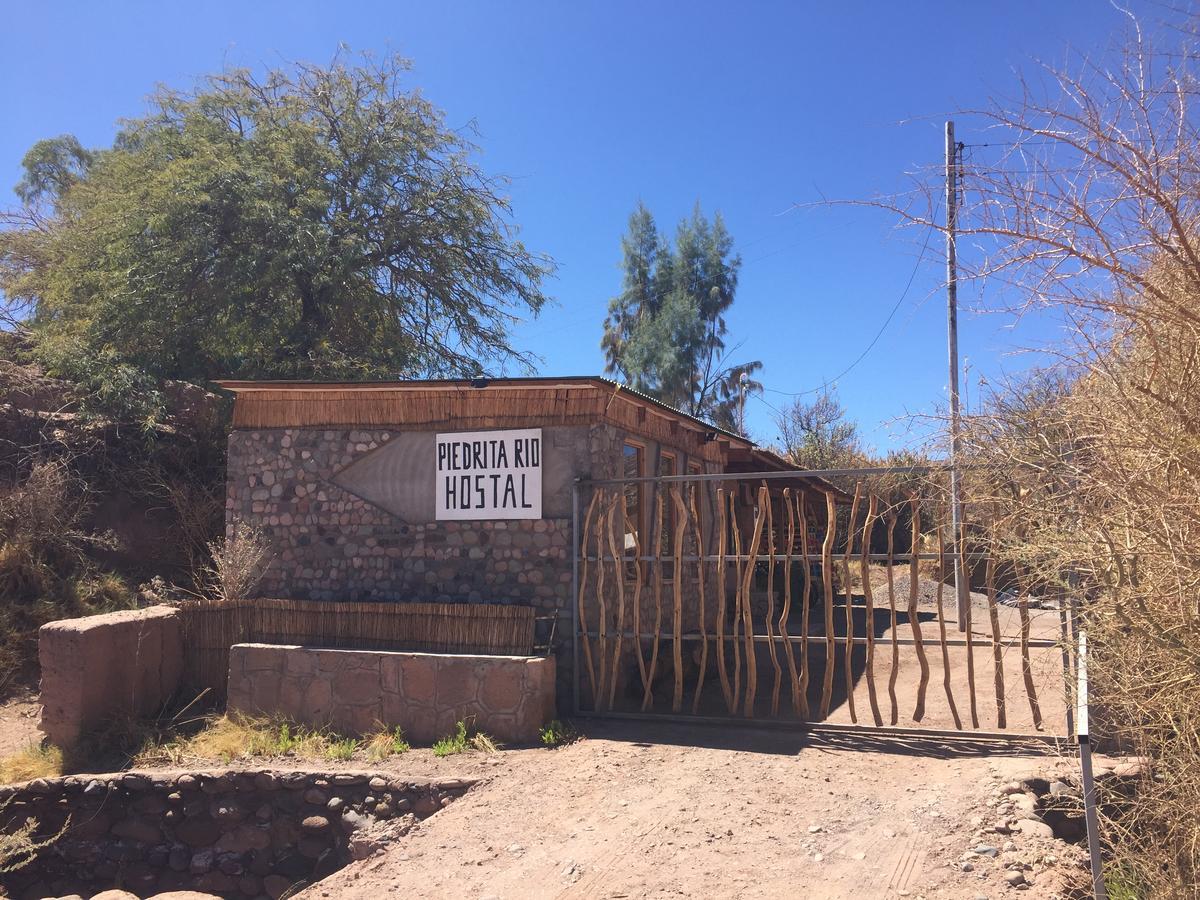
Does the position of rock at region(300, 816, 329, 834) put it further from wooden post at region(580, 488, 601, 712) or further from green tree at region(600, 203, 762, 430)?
green tree at region(600, 203, 762, 430)

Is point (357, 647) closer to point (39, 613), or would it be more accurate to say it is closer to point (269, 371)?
point (39, 613)

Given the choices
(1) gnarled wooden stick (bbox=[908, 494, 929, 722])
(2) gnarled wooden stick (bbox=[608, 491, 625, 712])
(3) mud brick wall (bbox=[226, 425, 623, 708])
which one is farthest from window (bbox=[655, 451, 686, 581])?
(1) gnarled wooden stick (bbox=[908, 494, 929, 722])

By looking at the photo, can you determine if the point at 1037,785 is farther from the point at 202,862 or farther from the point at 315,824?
the point at 202,862

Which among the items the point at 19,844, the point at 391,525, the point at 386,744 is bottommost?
the point at 19,844

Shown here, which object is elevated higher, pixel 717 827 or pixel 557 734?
pixel 557 734

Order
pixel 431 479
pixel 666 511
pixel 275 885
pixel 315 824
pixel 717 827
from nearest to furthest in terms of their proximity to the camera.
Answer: pixel 717 827 < pixel 315 824 < pixel 275 885 < pixel 431 479 < pixel 666 511

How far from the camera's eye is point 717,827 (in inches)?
221

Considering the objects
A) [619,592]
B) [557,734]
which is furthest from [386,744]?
[619,592]

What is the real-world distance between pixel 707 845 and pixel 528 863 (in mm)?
1073

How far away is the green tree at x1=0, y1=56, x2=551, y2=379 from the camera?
14.2 metres

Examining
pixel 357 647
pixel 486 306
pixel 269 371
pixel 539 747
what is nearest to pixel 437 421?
pixel 357 647

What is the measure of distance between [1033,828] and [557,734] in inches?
149

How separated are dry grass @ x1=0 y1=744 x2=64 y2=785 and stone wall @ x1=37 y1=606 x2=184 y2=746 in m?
0.13

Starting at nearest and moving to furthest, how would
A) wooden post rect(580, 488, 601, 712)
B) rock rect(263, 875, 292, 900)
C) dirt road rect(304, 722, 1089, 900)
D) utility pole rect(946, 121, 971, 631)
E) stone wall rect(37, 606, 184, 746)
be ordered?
utility pole rect(946, 121, 971, 631), dirt road rect(304, 722, 1089, 900), rock rect(263, 875, 292, 900), stone wall rect(37, 606, 184, 746), wooden post rect(580, 488, 601, 712)
